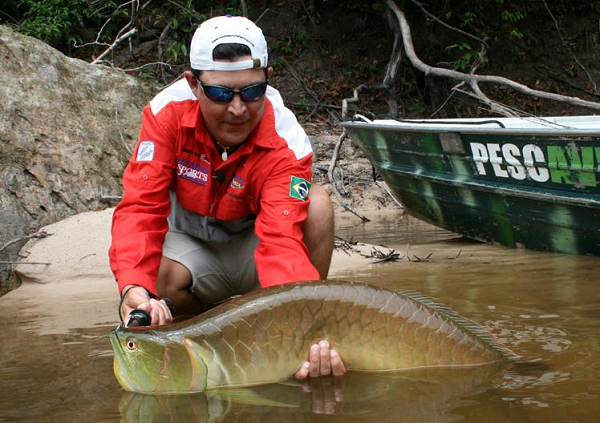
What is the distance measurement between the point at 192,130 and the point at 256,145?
0.28 m

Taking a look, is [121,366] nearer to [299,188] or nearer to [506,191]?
[299,188]

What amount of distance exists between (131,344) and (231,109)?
105 cm

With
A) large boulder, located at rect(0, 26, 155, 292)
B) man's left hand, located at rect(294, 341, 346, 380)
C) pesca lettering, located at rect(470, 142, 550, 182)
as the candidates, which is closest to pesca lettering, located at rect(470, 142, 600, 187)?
pesca lettering, located at rect(470, 142, 550, 182)

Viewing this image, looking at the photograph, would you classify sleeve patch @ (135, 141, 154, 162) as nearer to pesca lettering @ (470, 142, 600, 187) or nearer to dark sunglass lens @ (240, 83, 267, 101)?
dark sunglass lens @ (240, 83, 267, 101)

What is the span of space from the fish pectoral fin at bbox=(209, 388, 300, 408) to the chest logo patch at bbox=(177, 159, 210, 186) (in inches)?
42.7

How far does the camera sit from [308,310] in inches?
104

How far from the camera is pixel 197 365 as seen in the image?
260 cm

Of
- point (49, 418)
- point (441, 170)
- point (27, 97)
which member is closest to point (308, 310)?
point (49, 418)

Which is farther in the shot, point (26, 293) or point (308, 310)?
point (26, 293)

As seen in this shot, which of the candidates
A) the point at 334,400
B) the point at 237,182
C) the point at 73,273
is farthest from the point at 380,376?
the point at 73,273

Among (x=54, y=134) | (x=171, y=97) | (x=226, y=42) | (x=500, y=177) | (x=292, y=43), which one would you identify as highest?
(x=292, y=43)

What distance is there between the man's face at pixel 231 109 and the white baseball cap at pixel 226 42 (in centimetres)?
3

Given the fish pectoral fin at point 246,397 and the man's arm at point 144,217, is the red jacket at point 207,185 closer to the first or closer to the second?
the man's arm at point 144,217

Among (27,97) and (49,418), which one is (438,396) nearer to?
(49,418)
